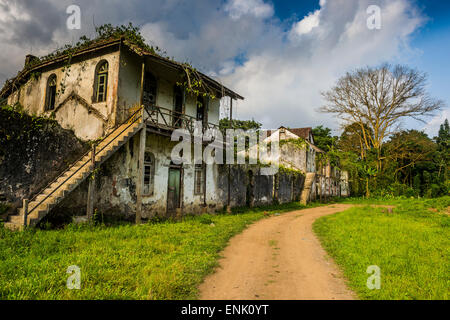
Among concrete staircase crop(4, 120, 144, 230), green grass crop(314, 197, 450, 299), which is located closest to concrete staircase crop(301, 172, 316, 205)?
green grass crop(314, 197, 450, 299)

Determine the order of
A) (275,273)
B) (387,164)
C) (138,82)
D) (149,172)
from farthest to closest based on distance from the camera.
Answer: (387,164)
(138,82)
(149,172)
(275,273)

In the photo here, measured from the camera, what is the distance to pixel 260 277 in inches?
204

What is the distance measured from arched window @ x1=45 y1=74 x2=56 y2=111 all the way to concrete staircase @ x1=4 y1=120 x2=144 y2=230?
560cm

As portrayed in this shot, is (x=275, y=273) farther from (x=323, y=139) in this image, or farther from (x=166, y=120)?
(x=323, y=139)

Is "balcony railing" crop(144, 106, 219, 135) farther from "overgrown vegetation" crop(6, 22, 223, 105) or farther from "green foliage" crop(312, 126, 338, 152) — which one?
"green foliage" crop(312, 126, 338, 152)

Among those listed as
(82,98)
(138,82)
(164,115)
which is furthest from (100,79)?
(164,115)

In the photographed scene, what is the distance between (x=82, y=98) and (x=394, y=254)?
42.7 ft

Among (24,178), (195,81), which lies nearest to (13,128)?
(24,178)

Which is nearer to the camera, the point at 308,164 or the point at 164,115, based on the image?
the point at 164,115

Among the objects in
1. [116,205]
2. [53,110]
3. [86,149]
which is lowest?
[116,205]

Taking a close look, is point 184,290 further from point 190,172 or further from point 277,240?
point 190,172

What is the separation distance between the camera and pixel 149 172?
461 inches
